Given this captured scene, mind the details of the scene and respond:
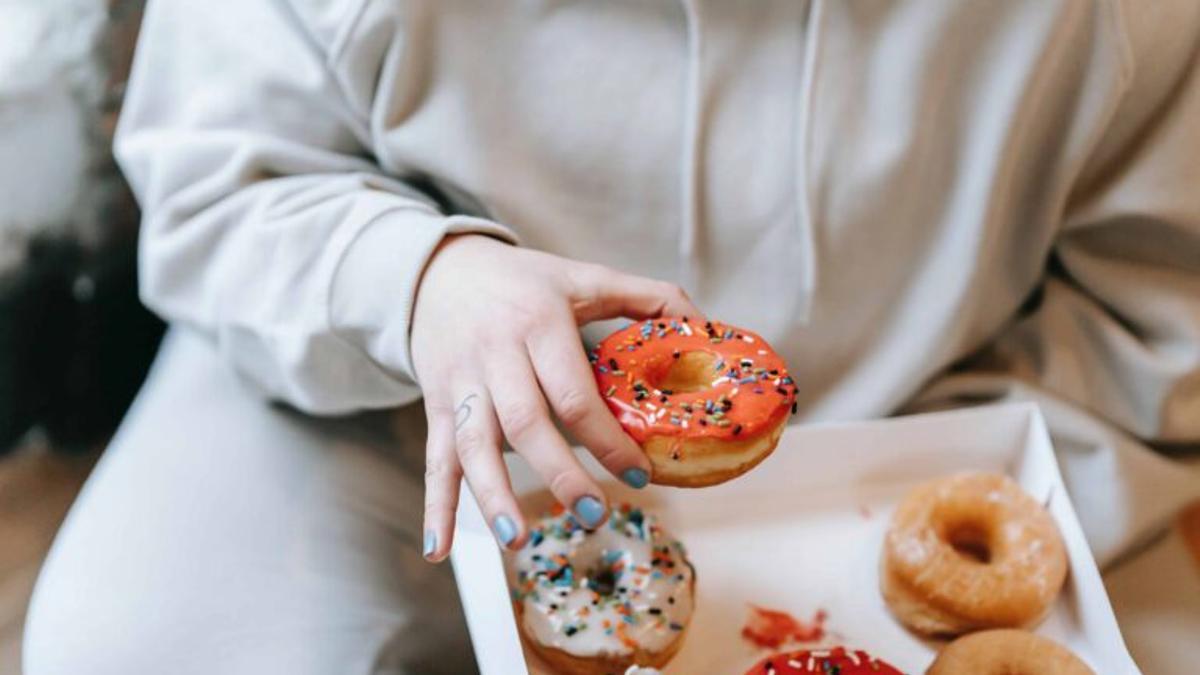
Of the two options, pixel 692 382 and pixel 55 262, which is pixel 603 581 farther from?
pixel 55 262

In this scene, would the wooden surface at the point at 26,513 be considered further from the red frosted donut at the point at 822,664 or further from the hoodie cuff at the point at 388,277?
the red frosted donut at the point at 822,664

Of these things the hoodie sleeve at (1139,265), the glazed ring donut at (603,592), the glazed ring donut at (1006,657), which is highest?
the hoodie sleeve at (1139,265)

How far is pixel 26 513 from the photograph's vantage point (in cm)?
109

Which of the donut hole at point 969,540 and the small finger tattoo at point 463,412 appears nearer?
the small finger tattoo at point 463,412

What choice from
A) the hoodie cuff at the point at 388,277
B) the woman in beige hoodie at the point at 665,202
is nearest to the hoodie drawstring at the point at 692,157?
the woman in beige hoodie at the point at 665,202

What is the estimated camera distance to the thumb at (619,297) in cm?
80

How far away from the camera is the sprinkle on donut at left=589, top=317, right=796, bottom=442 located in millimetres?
728

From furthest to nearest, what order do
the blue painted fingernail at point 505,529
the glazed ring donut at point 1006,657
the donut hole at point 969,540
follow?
the donut hole at point 969,540 < the glazed ring donut at point 1006,657 < the blue painted fingernail at point 505,529

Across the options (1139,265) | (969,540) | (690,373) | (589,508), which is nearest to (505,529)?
(589,508)

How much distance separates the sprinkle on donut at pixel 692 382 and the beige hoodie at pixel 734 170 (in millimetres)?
148

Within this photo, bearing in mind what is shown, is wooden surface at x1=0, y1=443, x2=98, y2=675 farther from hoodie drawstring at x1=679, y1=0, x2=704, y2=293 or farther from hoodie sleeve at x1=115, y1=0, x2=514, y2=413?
hoodie drawstring at x1=679, y1=0, x2=704, y2=293

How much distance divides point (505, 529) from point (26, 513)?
0.56m

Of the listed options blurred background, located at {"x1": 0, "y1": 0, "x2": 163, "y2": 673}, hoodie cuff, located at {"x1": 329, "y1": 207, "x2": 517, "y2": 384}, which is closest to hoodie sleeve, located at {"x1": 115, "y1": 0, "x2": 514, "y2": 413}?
hoodie cuff, located at {"x1": 329, "y1": 207, "x2": 517, "y2": 384}

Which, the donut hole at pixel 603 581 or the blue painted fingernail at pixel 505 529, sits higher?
the blue painted fingernail at pixel 505 529
